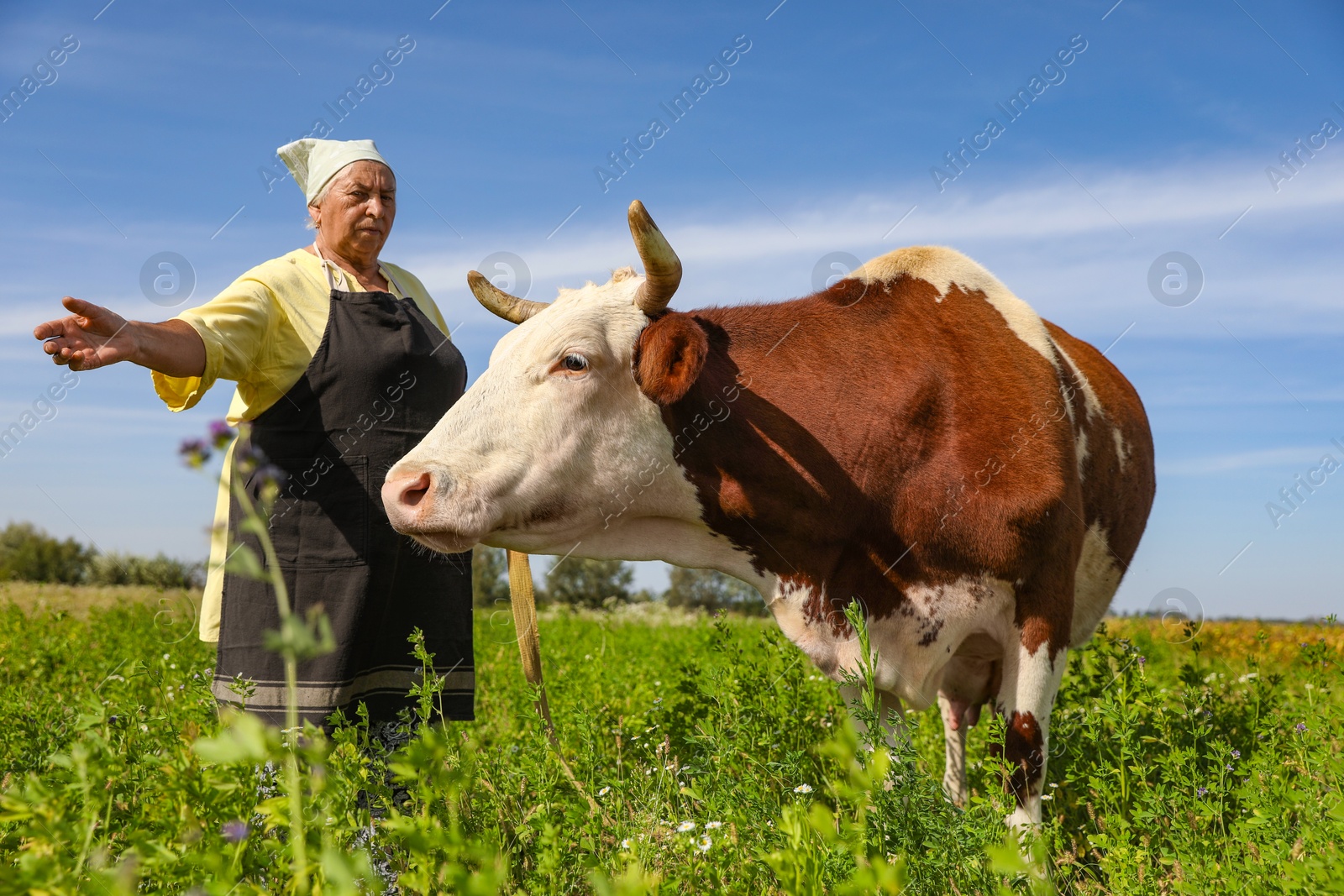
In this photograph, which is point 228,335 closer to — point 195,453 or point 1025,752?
point 195,453

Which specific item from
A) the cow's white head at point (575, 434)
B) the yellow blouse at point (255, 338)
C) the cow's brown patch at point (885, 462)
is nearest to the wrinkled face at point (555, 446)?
the cow's white head at point (575, 434)

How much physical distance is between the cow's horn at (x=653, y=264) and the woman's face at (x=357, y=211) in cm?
111

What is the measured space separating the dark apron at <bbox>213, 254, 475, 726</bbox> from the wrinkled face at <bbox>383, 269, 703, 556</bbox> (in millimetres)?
311

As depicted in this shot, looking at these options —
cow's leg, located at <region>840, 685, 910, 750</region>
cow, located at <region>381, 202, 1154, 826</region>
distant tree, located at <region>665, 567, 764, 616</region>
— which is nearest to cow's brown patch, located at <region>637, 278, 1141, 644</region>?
cow, located at <region>381, 202, 1154, 826</region>

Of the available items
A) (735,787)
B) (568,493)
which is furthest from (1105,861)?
(568,493)

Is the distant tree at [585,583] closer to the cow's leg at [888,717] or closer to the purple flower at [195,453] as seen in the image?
the cow's leg at [888,717]

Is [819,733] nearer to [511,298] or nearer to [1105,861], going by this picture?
[1105,861]

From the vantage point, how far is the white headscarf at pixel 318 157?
153 inches

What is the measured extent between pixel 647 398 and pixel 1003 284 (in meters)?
1.84

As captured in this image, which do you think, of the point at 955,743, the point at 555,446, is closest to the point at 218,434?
the point at 555,446

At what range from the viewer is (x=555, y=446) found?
3.57 metres

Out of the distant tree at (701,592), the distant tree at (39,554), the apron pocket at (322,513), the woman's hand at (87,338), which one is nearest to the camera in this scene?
the woman's hand at (87,338)

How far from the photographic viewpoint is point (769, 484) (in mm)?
3721

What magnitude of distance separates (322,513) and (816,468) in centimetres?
190
